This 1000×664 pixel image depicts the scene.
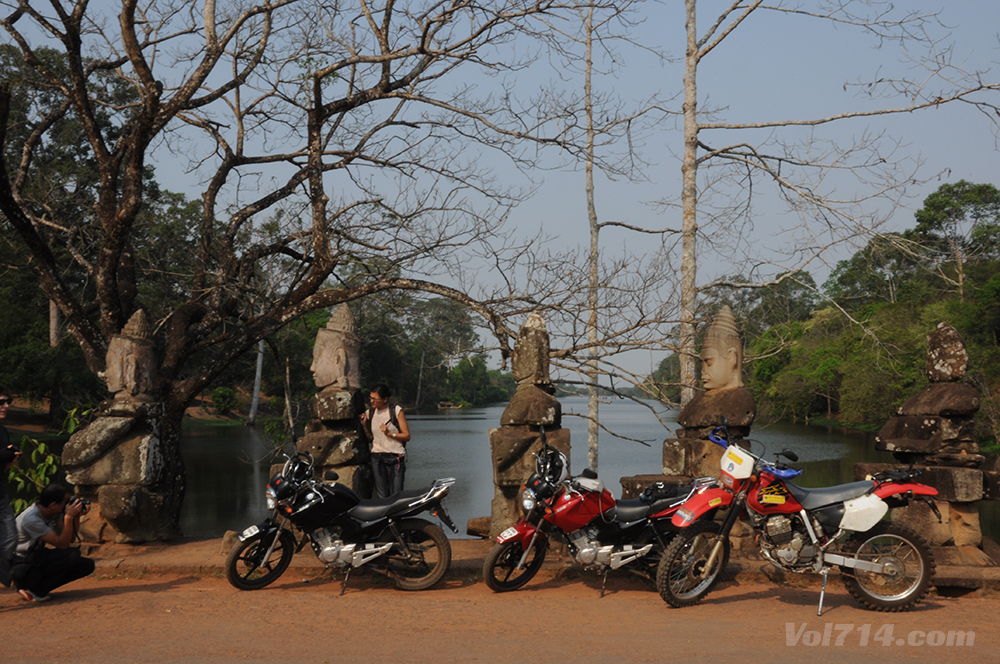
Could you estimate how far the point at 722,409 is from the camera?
655 centimetres

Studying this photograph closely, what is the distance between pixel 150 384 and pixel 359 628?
3.42 m

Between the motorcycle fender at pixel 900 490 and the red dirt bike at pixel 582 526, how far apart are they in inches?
41.6

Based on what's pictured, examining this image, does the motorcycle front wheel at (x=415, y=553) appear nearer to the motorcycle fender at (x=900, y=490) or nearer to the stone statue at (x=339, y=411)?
the stone statue at (x=339, y=411)

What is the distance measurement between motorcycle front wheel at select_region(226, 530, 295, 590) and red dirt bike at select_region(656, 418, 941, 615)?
268 cm

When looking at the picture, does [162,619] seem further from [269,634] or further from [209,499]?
[209,499]

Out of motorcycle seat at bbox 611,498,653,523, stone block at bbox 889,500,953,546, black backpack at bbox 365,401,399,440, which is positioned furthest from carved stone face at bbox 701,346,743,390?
black backpack at bbox 365,401,399,440

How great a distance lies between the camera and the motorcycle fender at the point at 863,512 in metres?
4.97

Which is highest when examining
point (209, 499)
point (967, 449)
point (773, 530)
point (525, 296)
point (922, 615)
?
point (525, 296)

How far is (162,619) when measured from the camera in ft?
16.0

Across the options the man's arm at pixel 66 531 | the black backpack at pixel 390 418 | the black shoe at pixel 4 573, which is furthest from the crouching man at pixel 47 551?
the black backpack at pixel 390 418

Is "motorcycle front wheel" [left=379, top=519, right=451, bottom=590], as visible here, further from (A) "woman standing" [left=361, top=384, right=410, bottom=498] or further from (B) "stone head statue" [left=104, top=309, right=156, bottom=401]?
(B) "stone head statue" [left=104, top=309, right=156, bottom=401]

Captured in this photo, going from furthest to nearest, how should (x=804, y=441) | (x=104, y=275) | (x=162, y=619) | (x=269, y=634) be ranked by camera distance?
1. (x=804, y=441)
2. (x=104, y=275)
3. (x=162, y=619)
4. (x=269, y=634)

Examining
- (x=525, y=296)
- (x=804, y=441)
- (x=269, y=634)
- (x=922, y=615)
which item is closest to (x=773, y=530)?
(x=922, y=615)

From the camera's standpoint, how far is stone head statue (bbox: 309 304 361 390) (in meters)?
6.73
